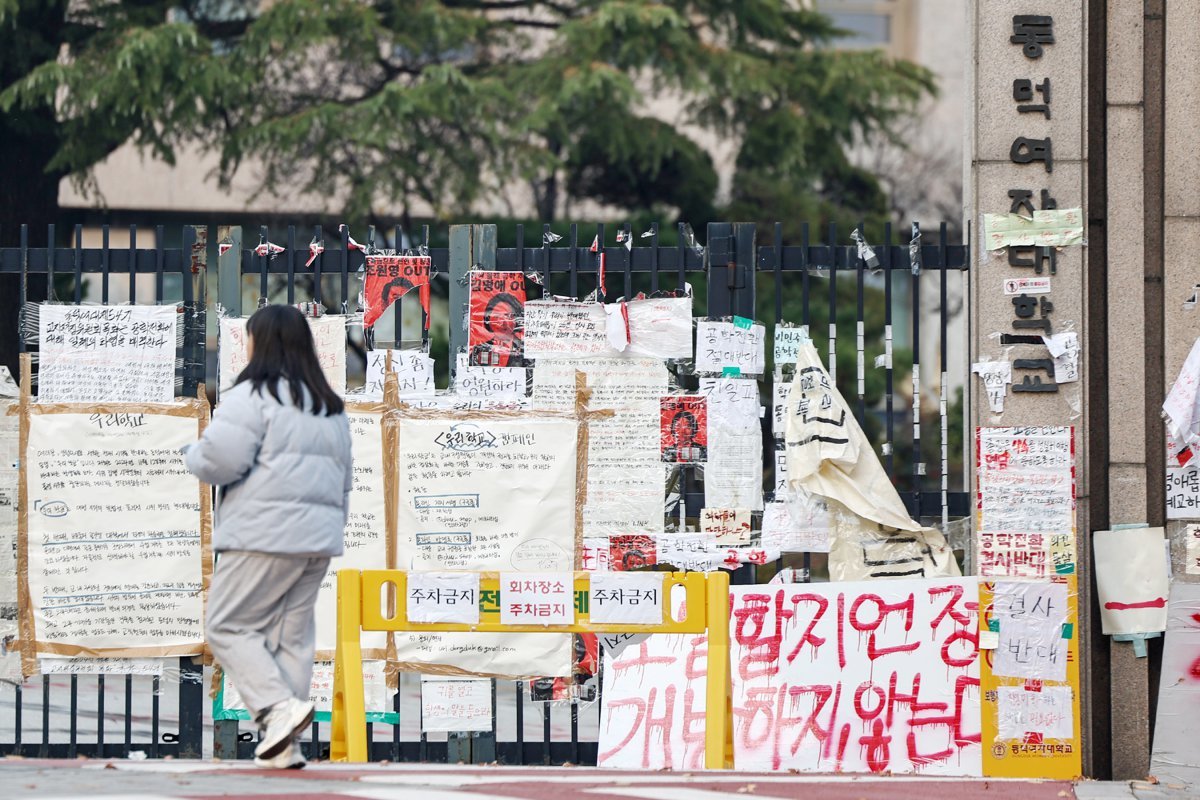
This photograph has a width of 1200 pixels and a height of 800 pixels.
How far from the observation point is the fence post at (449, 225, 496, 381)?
6.91 m

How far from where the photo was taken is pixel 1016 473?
264 inches

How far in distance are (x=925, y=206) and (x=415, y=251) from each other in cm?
2142

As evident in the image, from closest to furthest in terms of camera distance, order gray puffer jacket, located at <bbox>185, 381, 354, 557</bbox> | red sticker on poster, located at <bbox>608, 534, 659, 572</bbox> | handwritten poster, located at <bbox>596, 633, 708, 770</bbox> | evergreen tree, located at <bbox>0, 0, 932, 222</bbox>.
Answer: gray puffer jacket, located at <bbox>185, 381, 354, 557</bbox> < handwritten poster, located at <bbox>596, 633, 708, 770</bbox> < red sticker on poster, located at <bbox>608, 534, 659, 572</bbox> < evergreen tree, located at <bbox>0, 0, 932, 222</bbox>

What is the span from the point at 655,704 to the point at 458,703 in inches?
36.1

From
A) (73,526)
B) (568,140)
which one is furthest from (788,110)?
(73,526)

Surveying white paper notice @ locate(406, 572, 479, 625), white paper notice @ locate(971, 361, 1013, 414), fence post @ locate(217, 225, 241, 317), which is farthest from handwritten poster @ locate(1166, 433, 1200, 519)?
fence post @ locate(217, 225, 241, 317)

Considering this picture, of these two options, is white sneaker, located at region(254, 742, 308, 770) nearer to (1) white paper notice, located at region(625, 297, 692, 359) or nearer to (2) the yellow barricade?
(2) the yellow barricade

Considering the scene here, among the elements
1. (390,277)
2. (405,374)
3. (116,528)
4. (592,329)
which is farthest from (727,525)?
(116,528)

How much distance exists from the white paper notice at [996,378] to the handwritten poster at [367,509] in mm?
2700

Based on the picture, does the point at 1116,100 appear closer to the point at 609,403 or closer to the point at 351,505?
the point at 609,403

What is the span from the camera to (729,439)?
684 centimetres

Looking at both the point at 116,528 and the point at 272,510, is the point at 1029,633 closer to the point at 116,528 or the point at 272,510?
the point at 272,510

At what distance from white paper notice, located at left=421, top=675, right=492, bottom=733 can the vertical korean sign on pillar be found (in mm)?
2213

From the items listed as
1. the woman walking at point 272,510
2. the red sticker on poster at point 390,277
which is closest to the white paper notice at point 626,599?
the woman walking at point 272,510
